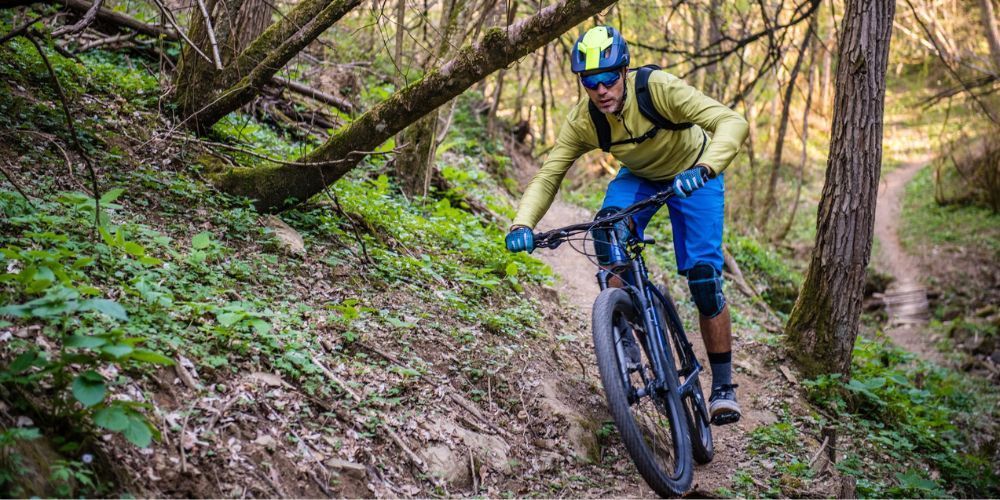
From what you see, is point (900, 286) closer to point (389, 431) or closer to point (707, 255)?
point (707, 255)

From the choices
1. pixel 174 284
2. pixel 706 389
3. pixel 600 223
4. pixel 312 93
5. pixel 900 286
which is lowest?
pixel 900 286

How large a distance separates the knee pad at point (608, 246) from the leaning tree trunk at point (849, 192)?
2755 millimetres

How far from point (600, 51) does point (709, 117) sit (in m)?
0.75

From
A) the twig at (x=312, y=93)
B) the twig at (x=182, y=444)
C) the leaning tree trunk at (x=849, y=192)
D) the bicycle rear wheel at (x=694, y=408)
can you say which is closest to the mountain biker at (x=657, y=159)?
the bicycle rear wheel at (x=694, y=408)

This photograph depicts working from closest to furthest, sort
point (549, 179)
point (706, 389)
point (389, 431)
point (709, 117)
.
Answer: point (389, 431)
point (709, 117)
point (549, 179)
point (706, 389)

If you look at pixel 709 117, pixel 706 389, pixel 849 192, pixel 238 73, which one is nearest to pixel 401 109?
pixel 238 73

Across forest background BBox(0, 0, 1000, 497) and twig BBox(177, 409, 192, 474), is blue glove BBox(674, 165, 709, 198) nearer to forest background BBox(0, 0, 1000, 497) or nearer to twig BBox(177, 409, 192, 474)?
A: forest background BBox(0, 0, 1000, 497)

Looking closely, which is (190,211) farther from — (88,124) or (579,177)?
(579,177)

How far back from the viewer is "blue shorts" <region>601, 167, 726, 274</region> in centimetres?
430

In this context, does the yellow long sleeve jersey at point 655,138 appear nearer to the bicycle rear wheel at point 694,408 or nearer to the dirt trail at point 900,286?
the bicycle rear wheel at point 694,408

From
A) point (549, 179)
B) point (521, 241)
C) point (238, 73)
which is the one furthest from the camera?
point (238, 73)

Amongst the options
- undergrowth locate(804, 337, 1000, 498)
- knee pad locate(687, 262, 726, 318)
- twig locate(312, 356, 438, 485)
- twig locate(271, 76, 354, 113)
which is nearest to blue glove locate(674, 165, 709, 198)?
knee pad locate(687, 262, 726, 318)

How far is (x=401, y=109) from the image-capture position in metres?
4.69

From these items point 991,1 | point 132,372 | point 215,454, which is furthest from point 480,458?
point 991,1
